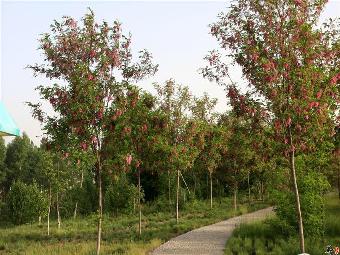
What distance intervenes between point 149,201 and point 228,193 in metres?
9.14

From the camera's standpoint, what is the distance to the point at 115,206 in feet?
101

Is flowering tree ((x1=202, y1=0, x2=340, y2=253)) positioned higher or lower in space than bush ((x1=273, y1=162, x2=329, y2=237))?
higher

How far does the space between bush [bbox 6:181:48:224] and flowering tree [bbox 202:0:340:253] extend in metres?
21.4

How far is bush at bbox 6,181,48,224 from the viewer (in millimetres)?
29562

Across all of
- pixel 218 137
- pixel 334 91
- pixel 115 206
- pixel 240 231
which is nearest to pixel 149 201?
pixel 115 206

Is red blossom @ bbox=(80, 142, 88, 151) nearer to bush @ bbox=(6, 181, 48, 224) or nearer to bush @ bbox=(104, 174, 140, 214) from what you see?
bush @ bbox=(104, 174, 140, 214)

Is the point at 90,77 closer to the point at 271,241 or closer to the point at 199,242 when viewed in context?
the point at 199,242

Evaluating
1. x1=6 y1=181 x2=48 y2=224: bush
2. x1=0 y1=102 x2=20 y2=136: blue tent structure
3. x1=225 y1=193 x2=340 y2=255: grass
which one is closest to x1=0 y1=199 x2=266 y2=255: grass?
x1=225 y1=193 x2=340 y2=255: grass

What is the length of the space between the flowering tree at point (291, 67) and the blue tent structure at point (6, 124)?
694 centimetres

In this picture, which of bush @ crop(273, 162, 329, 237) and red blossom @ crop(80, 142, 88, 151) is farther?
bush @ crop(273, 162, 329, 237)

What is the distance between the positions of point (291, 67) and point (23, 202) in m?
26.4

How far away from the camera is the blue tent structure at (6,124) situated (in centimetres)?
443

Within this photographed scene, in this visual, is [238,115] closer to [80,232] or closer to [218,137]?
[80,232]

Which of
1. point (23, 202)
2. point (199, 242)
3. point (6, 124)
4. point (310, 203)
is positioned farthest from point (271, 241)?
point (23, 202)
